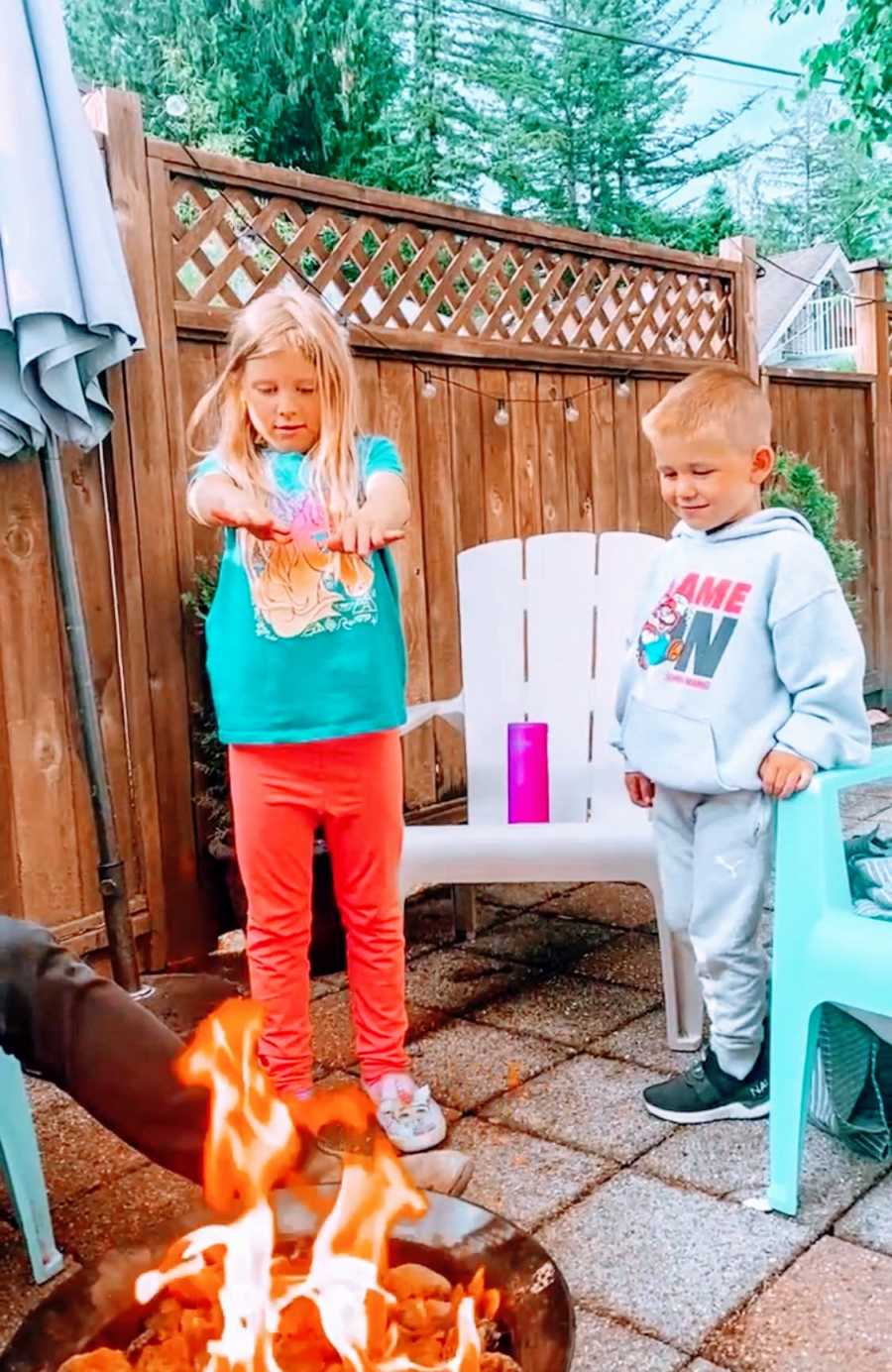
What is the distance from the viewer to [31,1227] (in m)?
1.75

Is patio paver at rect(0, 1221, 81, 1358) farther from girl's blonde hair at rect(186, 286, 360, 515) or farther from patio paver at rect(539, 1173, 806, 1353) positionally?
girl's blonde hair at rect(186, 286, 360, 515)

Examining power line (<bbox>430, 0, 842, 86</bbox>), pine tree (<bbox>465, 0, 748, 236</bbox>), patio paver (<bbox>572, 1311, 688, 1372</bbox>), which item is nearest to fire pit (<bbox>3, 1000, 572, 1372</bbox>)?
patio paver (<bbox>572, 1311, 688, 1372</bbox>)

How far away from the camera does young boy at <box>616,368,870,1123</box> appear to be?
197cm

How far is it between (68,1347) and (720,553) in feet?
4.91

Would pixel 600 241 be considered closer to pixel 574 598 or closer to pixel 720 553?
pixel 574 598

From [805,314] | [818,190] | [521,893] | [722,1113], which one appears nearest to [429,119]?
[818,190]

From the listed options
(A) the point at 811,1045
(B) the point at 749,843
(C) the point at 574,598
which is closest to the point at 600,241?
(C) the point at 574,598

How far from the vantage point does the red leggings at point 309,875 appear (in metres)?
2.11

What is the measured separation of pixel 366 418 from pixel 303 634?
4.93 ft

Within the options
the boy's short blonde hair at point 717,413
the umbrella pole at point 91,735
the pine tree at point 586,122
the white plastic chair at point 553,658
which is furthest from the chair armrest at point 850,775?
the pine tree at point 586,122

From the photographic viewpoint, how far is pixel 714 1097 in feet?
7.09

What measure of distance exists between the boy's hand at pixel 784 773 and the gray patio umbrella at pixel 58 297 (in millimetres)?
1429

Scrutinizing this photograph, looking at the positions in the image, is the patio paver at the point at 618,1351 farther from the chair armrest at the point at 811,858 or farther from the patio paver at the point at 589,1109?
the chair armrest at the point at 811,858

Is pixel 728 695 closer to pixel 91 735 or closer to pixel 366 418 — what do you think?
pixel 91 735
